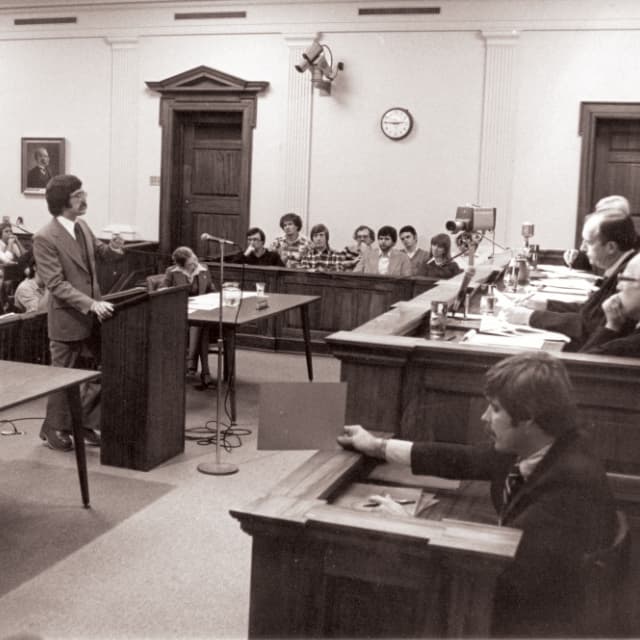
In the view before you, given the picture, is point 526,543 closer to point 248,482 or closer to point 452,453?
point 452,453

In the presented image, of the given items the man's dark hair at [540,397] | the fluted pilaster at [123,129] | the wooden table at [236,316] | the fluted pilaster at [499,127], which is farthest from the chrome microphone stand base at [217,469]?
the fluted pilaster at [123,129]

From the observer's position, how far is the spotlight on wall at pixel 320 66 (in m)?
10.2

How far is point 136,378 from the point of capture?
5.14m

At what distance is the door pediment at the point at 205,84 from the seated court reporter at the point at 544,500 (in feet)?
31.7

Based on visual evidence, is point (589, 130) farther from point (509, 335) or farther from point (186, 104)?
point (509, 335)

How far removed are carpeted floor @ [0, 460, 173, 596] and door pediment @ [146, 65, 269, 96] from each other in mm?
7062

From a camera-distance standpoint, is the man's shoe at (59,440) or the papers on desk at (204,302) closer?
the man's shoe at (59,440)

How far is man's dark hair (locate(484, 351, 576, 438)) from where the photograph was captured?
6.80 feet

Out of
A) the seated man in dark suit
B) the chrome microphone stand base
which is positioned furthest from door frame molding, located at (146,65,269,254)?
the seated man in dark suit

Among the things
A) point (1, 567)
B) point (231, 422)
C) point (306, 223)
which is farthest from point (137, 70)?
point (1, 567)

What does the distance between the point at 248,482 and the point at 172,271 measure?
8.35ft

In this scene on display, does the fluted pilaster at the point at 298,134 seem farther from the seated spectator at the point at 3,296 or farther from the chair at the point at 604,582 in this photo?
the chair at the point at 604,582

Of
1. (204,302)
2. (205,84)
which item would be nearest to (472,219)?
(204,302)

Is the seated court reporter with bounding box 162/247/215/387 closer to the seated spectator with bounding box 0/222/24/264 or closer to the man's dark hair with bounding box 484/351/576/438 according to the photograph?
the seated spectator with bounding box 0/222/24/264
